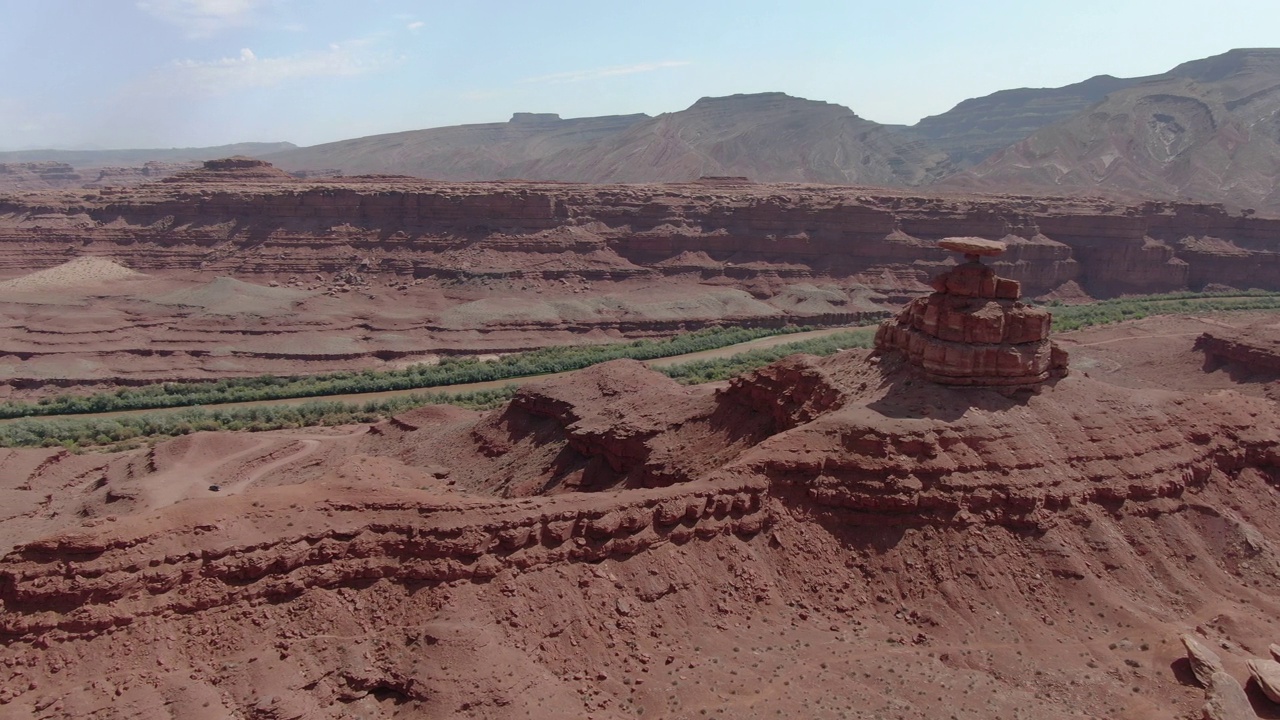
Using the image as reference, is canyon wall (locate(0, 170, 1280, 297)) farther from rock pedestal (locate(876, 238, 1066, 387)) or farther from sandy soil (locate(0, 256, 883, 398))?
rock pedestal (locate(876, 238, 1066, 387))

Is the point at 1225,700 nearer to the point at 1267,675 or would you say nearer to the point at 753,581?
the point at 1267,675

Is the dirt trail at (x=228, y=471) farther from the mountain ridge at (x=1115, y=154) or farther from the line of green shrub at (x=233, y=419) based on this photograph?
the mountain ridge at (x=1115, y=154)

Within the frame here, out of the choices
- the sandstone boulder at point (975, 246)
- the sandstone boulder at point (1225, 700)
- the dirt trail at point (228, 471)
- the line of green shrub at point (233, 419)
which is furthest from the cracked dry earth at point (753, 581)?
the line of green shrub at point (233, 419)

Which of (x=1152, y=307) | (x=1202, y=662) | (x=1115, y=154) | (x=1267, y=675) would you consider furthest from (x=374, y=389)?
(x=1115, y=154)

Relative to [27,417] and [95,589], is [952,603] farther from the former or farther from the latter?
[27,417]

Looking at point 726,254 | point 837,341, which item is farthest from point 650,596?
point 726,254

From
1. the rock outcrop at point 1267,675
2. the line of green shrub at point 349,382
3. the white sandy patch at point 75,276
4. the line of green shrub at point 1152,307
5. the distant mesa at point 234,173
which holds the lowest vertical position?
the line of green shrub at point 349,382
